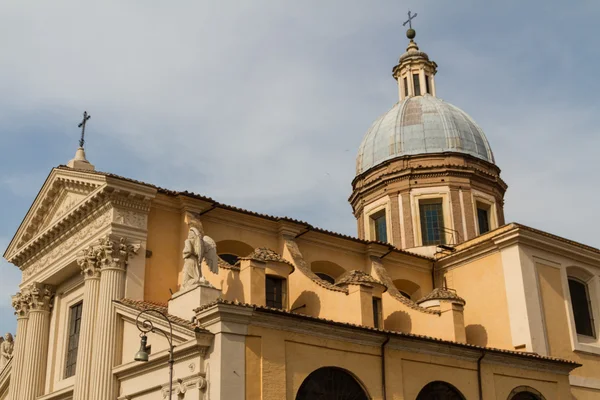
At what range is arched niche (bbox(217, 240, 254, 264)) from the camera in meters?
21.9

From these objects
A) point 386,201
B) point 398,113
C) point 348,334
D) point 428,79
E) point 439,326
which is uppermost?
point 428,79

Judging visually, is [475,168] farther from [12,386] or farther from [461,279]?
[12,386]

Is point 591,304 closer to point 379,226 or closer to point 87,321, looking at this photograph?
point 379,226

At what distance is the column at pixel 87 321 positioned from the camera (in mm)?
18844

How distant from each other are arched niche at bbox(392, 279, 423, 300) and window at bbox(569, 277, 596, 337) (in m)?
4.82

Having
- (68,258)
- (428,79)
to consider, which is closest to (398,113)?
(428,79)

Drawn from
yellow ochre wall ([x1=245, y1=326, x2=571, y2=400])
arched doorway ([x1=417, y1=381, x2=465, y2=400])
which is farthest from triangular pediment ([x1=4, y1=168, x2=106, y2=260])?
arched doorway ([x1=417, y1=381, x2=465, y2=400])

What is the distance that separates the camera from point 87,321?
64.2ft

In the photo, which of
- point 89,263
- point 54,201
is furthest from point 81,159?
point 89,263

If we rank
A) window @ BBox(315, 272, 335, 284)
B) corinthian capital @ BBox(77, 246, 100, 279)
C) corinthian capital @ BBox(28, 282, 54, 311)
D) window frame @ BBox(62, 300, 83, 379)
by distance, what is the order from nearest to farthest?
corinthian capital @ BBox(77, 246, 100, 279)
window frame @ BBox(62, 300, 83, 379)
corinthian capital @ BBox(28, 282, 54, 311)
window @ BBox(315, 272, 335, 284)

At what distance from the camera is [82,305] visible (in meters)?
21.1

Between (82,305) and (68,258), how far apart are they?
63.7 inches

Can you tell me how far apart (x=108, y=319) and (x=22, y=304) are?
19.5ft

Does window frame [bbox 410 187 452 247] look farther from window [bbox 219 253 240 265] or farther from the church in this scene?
window [bbox 219 253 240 265]
